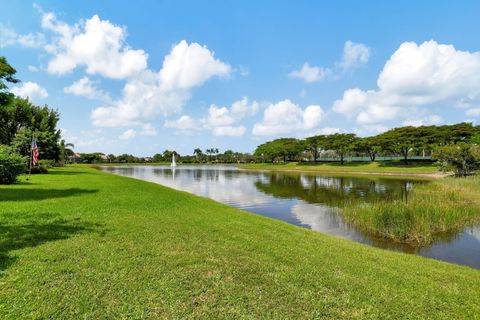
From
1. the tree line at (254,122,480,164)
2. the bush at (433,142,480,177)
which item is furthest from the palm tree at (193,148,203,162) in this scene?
the bush at (433,142,480,177)

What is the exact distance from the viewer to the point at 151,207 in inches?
490

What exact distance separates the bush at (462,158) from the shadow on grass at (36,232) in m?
45.9

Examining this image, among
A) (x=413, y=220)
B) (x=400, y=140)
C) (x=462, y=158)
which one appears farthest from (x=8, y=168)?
(x=400, y=140)

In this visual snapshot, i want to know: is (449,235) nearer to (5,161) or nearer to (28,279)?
(28,279)

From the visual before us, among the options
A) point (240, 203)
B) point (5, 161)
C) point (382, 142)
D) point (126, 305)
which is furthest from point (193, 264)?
point (382, 142)

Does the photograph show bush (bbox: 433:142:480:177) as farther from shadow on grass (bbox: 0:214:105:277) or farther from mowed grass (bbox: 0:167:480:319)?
shadow on grass (bbox: 0:214:105:277)

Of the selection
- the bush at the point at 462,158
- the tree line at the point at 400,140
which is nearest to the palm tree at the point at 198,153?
the tree line at the point at 400,140

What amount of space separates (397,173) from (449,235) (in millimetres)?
47074

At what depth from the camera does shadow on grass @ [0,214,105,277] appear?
6.40 m

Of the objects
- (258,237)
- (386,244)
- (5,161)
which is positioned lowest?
(386,244)

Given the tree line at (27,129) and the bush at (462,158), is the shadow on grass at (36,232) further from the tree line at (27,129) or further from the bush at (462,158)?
the bush at (462,158)

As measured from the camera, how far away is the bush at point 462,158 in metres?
38.1

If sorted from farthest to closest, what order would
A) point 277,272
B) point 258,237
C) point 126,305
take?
point 258,237, point 277,272, point 126,305

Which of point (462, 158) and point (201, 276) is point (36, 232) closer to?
point (201, 276)
